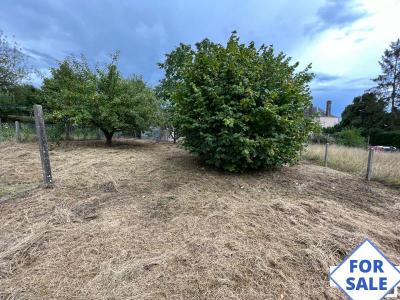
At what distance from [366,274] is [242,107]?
144 inches

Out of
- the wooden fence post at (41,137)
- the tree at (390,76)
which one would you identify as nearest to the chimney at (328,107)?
the tree at (390,76)

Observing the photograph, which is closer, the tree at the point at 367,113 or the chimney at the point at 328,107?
the tree at the point at 367,113

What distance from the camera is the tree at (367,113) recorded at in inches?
965

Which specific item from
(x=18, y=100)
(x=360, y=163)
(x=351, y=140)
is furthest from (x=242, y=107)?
(x=18, y=100)

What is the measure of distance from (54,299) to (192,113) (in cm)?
383

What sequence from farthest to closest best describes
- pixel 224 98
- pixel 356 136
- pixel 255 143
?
pixel 356 136 < pixel 224 98 < pixel 255 143

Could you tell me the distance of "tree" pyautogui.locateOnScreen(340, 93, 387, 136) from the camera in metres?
24.5

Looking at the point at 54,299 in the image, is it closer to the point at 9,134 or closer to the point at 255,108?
the point at 255,108

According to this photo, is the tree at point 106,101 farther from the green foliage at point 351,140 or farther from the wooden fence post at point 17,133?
the green foliage at point 351,140

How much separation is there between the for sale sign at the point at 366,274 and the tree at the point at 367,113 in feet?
88.9

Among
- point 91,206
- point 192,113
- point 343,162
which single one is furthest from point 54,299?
point 343,162

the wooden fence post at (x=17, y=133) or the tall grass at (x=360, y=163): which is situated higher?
the wooden fence post at (x=17, y=133)

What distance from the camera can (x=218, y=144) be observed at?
4.73m

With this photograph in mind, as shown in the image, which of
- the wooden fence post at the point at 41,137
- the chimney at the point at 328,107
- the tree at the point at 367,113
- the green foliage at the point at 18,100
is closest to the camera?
the wooden fence post at the point at 41,137
